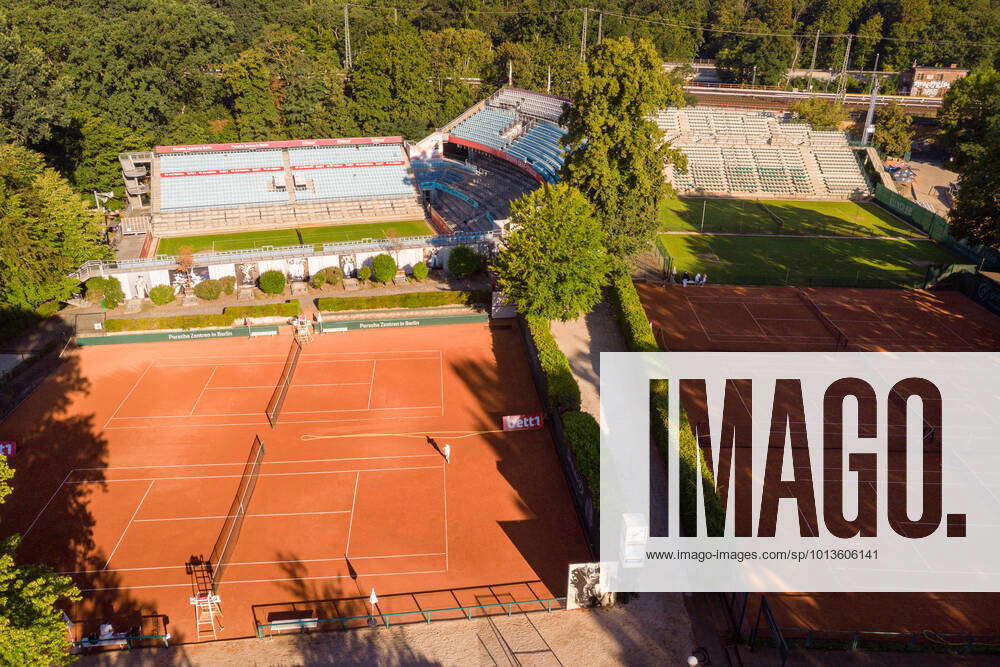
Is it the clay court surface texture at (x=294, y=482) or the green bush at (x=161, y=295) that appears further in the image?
the green bush at (x=161, y=295)

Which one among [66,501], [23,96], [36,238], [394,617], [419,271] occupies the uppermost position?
[23,96]

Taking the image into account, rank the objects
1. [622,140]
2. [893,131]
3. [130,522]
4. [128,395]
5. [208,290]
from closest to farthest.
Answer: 1. [130,522]
2. [128,395]
3. [622,140]
4. [208,290]
5. [893,131]

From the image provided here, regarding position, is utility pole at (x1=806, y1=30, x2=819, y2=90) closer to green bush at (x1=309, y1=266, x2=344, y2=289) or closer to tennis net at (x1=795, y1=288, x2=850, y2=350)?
tennis net at (x1=795, y1=288, x2=850, y2=350)

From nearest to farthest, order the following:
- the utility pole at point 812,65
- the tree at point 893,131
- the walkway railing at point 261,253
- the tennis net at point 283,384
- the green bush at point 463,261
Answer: the tennis net at point 283,384
the walkway railing at point 261,253
the green bush at point 463,261
the tree at point 893,131
the utility pole at point 812,65

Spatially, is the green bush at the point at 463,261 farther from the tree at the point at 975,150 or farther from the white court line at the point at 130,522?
the tree at the point at 975,150

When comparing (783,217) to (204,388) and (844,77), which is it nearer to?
(844,77)

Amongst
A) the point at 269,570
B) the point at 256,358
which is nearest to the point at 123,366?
the point at 256,358

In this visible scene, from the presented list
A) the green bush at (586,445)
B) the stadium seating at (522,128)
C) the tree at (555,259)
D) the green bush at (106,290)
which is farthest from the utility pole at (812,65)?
Answer: the green bush at (106,290)

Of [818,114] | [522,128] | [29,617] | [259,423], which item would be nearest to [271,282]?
[259,423]
